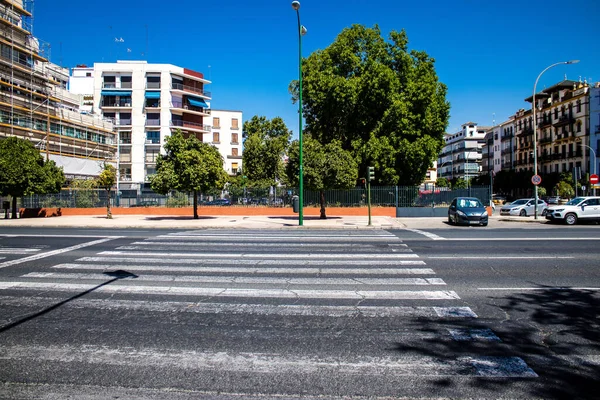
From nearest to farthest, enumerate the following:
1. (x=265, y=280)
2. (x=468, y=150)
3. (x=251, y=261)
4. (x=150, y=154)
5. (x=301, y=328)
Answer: (x=301, y=328), (x=265, y=280), (x=251, y=261), (x=150, y=154), (x=468, y=150)

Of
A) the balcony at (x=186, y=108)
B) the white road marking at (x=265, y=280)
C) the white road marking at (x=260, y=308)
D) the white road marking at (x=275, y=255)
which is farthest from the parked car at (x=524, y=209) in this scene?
the balcony at (x=186, y=108)

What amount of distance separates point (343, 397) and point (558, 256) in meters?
9.51

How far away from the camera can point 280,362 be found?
4418 millimetres

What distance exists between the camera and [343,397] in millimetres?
3719

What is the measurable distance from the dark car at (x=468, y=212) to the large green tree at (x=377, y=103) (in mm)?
8537

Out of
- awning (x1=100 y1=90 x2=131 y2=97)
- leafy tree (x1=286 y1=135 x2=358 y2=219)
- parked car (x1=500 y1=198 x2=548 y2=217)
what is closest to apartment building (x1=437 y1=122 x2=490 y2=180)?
parked car (x1=500 y1=198 x2=548 y2=217)

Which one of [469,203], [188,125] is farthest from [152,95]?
[469,203]

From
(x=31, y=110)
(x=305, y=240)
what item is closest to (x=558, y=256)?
(x=305, y=240)

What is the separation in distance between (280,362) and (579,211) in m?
23.8

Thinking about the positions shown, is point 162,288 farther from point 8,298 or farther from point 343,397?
point 343,397

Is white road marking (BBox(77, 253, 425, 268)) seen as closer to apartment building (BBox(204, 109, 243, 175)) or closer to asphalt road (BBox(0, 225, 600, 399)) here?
asphalt road (BBox(0, 225, 600, 399))

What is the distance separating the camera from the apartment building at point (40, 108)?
4303 cm

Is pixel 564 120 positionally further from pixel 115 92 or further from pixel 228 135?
pixel 115 92

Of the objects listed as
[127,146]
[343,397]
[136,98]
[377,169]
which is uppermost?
[136,98]
